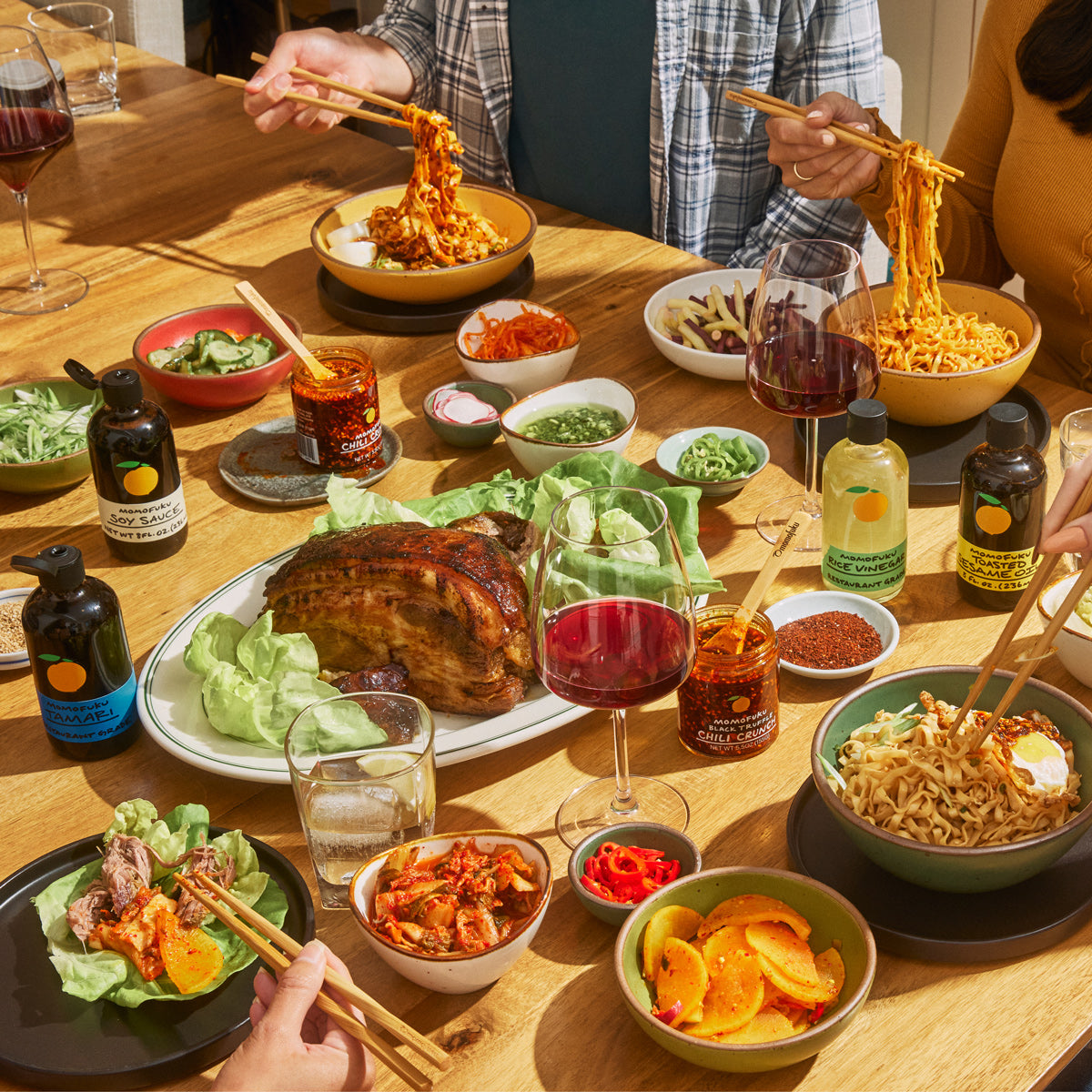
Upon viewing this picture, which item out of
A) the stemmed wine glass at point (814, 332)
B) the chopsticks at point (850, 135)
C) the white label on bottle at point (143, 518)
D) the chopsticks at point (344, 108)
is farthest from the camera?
the chopsticks at point (344, 108)

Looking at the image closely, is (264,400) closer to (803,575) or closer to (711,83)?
(803,575)

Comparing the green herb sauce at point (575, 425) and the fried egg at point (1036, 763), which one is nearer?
the fried egg at point (1036, 763)

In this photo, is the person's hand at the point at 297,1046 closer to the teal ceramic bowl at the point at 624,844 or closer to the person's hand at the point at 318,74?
the teal ceramic bowl at the point at 624,844

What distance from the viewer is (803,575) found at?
179 cm

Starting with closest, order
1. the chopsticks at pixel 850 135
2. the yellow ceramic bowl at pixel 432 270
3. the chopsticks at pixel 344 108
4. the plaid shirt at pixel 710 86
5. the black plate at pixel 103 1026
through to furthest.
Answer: the black plate at pixel 103 1026, the chopsticks at pixel 850 135, the yellow ceramic bowl at pixel 432 270, the chopsticks at pixel 344 108, the plaid shirt at pixel 710 86

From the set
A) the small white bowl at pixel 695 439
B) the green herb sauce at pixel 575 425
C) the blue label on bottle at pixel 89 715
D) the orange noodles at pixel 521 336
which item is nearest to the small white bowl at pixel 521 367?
the orange noodles at pixel 521 336

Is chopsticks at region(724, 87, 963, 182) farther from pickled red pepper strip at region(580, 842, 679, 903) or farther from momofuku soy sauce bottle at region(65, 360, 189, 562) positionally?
pickled red pepper strip at region(580, 842, 679, 903)

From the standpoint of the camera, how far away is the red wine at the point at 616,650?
47.2 inches

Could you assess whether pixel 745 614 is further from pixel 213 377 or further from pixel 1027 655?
pixel 213 377

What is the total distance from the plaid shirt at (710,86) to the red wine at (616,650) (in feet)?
6.11

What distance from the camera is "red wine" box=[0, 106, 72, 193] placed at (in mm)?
2213

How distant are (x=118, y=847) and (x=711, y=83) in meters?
2.34

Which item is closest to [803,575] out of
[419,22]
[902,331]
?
[902,331]

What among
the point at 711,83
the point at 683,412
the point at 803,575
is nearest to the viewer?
the point at 803,575
